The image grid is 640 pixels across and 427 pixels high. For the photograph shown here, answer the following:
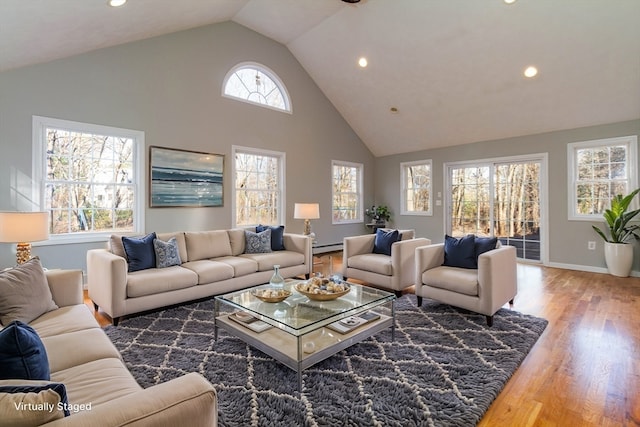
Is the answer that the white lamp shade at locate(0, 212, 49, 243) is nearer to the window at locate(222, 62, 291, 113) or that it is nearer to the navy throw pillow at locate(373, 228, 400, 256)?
the window at locate(222, 62, 291, 113)

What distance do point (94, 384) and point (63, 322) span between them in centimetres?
89

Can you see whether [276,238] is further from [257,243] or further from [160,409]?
[160,409]

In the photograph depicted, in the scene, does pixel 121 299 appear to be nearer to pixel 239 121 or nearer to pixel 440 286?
pixel 440 286

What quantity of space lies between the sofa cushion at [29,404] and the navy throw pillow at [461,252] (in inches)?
135

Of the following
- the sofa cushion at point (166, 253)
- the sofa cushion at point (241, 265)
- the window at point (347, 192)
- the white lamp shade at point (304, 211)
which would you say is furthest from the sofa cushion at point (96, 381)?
the window at point (347, 192)

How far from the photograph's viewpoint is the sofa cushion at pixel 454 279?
307cm

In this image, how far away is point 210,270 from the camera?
3.60m

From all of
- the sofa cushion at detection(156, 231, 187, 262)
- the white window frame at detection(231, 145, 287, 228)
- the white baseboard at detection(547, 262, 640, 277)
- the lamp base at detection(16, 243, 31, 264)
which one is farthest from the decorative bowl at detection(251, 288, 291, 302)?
the white baseboard at detection(547, 262, 640, 277)

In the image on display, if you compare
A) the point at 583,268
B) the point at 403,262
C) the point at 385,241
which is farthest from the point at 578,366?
the point at 583,268

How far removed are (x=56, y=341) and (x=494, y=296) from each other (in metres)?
3.24

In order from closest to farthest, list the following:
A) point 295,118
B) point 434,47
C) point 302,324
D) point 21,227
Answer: point 302,324 < point 21,227 < point 434,47 < point 295,118

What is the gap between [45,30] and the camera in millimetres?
3031

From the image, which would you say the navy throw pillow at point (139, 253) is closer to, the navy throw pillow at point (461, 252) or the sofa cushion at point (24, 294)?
the sofa cushion at point (24, 294)

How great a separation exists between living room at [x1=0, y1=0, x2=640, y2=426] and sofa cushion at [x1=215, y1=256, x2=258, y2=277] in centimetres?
144
